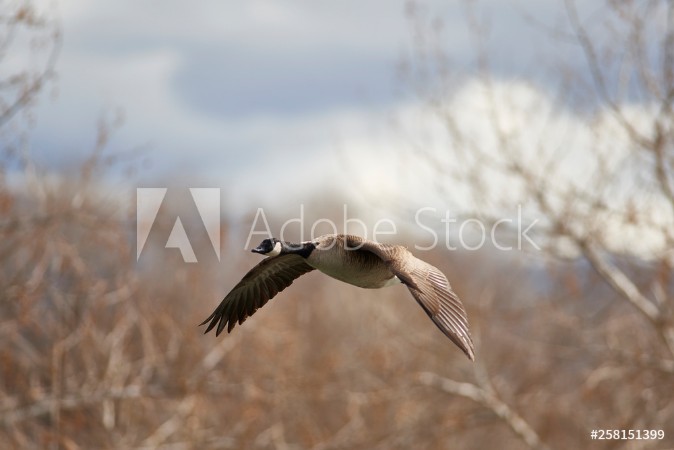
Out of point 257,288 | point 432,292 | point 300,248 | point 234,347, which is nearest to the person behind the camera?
point 432,292

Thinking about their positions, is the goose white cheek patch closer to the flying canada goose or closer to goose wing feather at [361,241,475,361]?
the flying canada goose

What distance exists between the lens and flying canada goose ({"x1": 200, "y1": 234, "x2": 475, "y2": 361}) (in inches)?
183

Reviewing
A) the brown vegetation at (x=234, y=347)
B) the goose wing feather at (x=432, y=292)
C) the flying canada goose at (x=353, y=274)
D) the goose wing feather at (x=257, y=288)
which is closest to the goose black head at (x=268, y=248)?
the flying canada goose at (x=353, y=274)

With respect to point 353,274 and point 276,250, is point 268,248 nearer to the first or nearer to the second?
point 276,250

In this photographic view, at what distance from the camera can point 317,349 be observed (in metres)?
23.6

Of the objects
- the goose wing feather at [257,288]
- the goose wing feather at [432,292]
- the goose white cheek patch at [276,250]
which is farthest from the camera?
the goose wing feather at [257,288]

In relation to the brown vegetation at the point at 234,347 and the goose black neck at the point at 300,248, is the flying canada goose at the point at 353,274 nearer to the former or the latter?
the goose black neck at the point at 300,248

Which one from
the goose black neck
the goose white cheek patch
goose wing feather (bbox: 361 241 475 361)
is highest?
the goose black neck

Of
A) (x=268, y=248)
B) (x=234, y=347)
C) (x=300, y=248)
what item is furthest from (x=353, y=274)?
(x=234, y=347)

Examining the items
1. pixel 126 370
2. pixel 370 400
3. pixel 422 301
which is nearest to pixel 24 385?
pixel 126 370

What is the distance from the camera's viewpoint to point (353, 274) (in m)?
5.23

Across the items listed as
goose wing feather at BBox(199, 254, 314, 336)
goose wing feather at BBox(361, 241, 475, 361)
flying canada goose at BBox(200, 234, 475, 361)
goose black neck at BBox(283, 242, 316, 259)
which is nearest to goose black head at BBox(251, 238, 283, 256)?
flying canada goose at BBox(200, 234, 475, 361)

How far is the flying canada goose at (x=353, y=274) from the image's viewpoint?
464 cm

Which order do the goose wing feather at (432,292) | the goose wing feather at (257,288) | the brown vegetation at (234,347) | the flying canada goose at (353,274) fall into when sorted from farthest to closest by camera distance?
1. the brown vegetation at (234,347)
2. the goose wing feather at (257,288)
3. the flying canada goose at (353,274)
4. the goose wing feather at (432,292)
